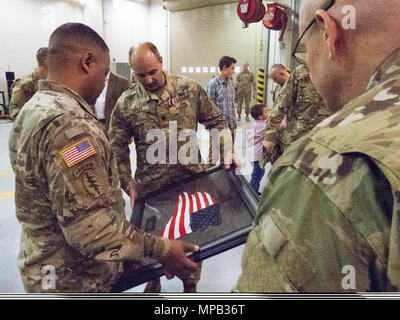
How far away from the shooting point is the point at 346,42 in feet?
1.86

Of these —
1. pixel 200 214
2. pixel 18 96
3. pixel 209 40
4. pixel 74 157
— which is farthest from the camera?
pixel 209 40

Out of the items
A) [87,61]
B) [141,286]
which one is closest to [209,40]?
[141,286]

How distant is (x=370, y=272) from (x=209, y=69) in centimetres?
1134

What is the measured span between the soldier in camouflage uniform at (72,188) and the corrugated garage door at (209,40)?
30.5 feet

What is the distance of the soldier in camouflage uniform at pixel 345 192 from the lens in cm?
42

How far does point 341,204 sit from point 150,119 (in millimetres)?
1572

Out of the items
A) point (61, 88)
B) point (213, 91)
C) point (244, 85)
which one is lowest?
point (244, 85)

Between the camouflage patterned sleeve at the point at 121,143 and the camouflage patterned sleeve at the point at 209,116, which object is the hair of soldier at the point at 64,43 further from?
the camouflage patterned sleeve at the point at 209,116

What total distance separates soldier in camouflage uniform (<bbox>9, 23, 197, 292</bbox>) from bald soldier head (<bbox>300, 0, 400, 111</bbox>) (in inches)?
25.7

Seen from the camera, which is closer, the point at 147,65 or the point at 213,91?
the point at 147,65

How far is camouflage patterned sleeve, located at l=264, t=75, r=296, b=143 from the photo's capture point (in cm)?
286

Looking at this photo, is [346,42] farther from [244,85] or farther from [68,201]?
[244,85]

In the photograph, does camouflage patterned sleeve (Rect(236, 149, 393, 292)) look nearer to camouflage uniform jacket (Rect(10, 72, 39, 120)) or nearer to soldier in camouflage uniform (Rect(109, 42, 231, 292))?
soldier in camouflage uniform (Rect(109, 42, 231, 292))

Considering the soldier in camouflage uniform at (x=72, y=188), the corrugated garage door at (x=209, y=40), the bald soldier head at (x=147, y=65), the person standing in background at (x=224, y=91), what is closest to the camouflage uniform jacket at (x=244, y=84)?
the corrugated garage door at (x=209, y=40)
